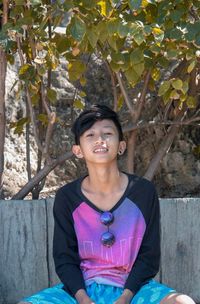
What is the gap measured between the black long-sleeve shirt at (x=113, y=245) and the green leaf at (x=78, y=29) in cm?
72

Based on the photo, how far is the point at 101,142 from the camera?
3748 millimetres

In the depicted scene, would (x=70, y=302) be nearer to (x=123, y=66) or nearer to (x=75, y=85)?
(x=123, y=66)

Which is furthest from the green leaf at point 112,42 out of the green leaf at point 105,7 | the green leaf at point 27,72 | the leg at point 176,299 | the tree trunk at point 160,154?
the leg at point 176,299

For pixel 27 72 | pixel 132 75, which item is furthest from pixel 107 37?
pixel 27 72

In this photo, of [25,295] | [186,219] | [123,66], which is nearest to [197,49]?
[123,66]

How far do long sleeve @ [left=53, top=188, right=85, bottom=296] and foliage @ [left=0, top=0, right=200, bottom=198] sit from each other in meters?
0.75

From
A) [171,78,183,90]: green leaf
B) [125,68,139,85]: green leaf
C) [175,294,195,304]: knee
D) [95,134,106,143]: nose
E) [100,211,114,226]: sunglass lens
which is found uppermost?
[125,68,139,85]: green leaf

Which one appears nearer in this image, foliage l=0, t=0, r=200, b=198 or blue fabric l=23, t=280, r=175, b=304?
blue fabric l=23, t=280, r=175, b=304

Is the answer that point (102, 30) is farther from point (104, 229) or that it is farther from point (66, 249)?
point (66, 249)

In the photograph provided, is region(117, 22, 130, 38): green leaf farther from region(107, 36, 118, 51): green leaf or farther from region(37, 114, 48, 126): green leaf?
region(37, 114, 48, 126): green leaf

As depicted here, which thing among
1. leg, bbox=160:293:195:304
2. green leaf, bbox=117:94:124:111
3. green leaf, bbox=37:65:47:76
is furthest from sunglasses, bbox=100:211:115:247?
green leaf, bbox=117:94:124:111

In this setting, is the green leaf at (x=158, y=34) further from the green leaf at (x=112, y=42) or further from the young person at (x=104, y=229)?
the young person at (x=104, y=229)

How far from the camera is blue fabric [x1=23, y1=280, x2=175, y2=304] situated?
140 inches

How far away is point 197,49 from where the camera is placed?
163 inches
